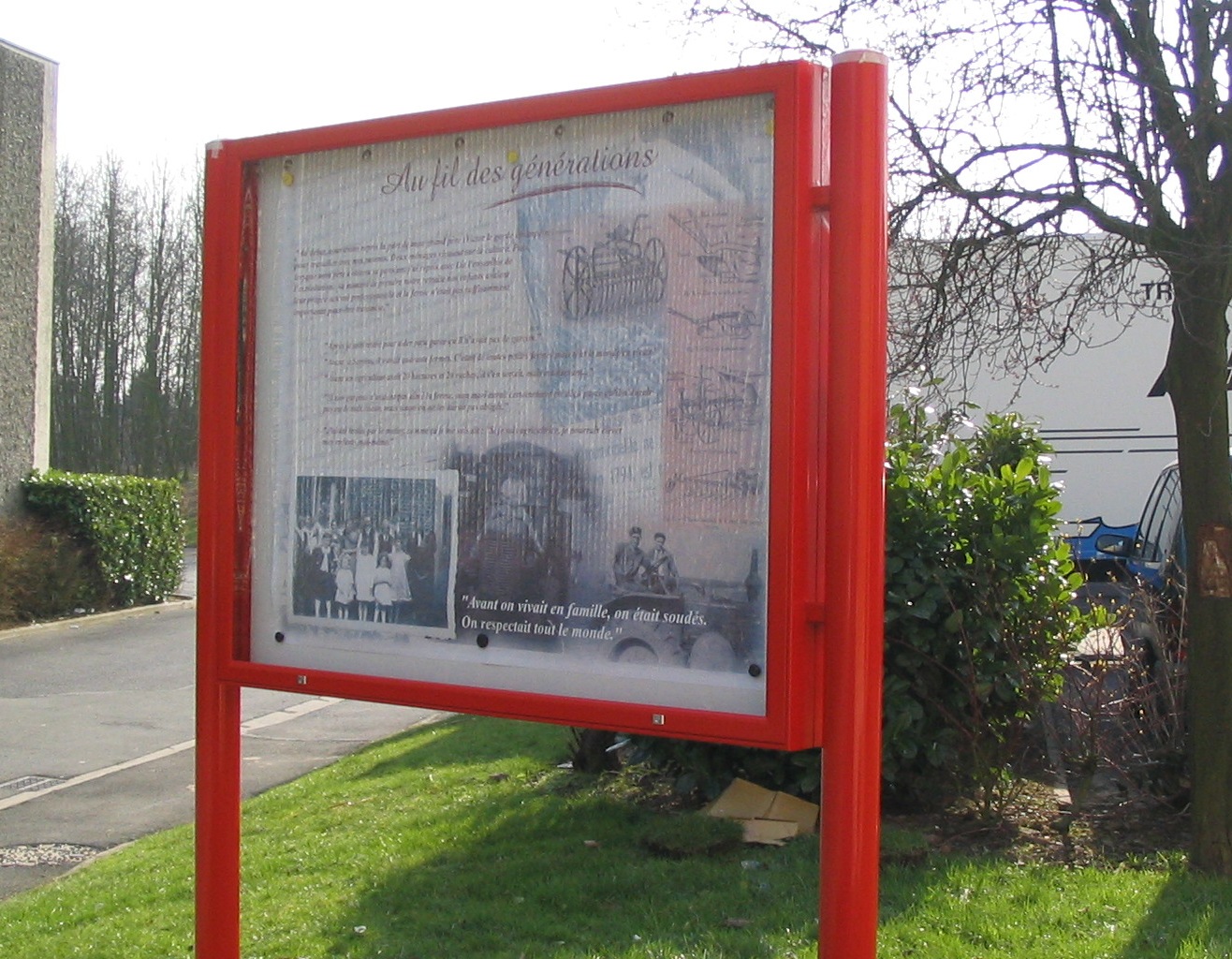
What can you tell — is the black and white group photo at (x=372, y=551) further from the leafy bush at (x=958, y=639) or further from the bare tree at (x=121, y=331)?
the bare tree at (x=121, y=331)

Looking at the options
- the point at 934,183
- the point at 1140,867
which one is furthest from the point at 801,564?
the point at 934,183

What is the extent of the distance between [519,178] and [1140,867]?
12.7ft

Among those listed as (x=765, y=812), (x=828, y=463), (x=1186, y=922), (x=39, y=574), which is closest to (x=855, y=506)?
(x=828, y=463)

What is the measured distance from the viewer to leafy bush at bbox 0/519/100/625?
16422mm

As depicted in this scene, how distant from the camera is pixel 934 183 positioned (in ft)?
21.2

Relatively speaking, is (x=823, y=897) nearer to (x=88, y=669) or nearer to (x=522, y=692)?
(x=522, y=692)

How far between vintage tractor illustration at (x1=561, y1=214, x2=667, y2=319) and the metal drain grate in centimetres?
700

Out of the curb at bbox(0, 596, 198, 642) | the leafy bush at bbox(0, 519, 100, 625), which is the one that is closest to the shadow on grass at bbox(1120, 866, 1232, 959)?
the curb at bbox(0, 596, 198, 642)

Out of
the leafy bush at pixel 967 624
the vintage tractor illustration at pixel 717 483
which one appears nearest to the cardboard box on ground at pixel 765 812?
the leafy bush at pixel 967 624

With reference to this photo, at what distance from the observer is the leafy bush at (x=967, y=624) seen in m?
5.86

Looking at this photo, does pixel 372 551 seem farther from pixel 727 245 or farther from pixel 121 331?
pixel 121 331

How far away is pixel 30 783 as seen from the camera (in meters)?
8.69

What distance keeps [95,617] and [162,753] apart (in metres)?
8.78

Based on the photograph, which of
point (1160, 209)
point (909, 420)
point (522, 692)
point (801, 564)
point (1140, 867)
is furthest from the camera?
point (909, 420)
